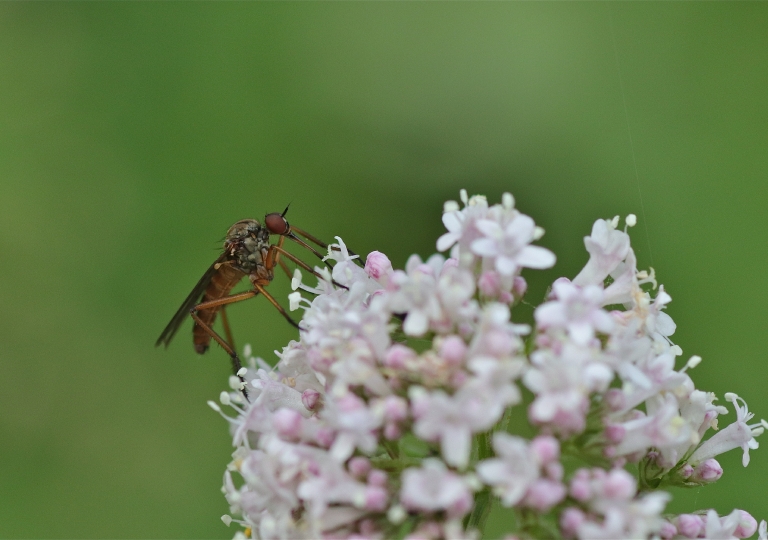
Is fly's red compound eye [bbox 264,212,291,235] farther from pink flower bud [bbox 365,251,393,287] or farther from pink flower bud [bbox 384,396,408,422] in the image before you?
pink flower bud [bbox 384,396,408,422]

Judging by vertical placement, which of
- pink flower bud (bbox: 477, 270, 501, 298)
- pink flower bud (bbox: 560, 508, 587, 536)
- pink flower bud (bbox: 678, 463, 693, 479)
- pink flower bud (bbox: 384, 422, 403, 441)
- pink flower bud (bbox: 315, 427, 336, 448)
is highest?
pink flower bud (bbox: 477, 270, 501, 298)

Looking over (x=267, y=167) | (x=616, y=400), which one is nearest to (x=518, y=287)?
(x=616, y=400)

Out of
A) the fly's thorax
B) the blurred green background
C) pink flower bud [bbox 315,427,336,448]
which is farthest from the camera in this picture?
the blurred green background

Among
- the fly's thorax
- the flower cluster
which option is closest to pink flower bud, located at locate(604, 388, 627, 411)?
the flower cluster

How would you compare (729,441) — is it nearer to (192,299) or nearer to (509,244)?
(509,244)

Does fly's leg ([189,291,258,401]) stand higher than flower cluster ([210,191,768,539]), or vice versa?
fly's leg ([189,291,258,401])
